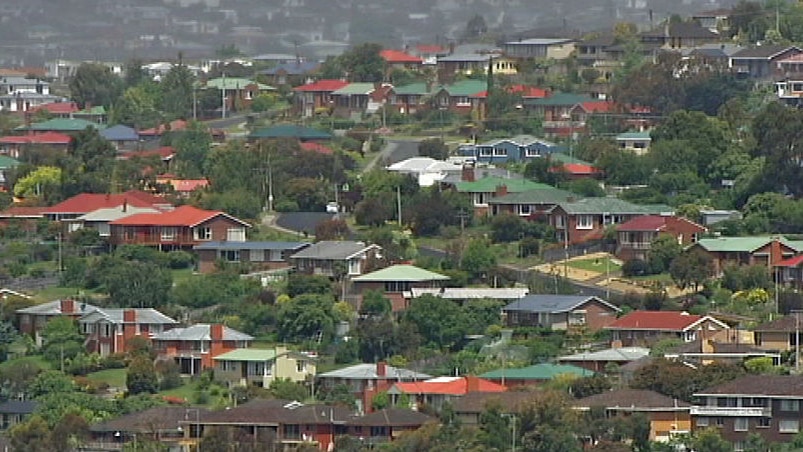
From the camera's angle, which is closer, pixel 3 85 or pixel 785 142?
pixel 785 142

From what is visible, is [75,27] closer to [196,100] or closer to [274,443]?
[196,100]

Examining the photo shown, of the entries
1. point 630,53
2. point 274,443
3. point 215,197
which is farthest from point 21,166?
point 274,443

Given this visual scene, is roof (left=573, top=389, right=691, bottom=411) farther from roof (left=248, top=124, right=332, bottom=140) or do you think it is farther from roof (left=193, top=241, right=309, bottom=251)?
roof (left=248, top=124, right=332, bottom=140)

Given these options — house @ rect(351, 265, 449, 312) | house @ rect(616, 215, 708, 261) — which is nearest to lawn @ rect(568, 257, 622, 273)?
house @ rect(616, 215, 708, 261)

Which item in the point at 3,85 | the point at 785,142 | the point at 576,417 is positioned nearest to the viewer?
the point at 576,417

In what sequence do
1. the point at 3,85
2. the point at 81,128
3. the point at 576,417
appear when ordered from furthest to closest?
1. the point at 3,85
2. the point at 81,128
3. the point at 576,417

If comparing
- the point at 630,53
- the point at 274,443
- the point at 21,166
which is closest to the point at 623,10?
the point at 630,53
